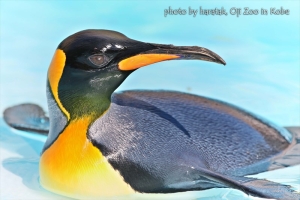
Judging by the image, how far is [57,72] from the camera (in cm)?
233

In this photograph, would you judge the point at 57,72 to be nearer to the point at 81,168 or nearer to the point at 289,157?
the point at 81,168

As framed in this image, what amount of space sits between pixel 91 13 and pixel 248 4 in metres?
1.40

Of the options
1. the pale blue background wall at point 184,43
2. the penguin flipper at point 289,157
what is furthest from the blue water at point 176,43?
the penguin flipper at point 289,157

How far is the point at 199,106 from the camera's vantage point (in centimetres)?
295

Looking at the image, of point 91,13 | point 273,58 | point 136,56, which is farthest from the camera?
point 91,13

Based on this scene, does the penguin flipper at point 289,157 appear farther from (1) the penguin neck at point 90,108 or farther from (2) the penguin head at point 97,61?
(1) the penguin neck at point 90,108

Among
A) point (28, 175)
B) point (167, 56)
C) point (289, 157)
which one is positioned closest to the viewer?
point (167, 56)

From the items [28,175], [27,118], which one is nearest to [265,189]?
[28,175]

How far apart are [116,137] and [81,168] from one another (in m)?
0.20

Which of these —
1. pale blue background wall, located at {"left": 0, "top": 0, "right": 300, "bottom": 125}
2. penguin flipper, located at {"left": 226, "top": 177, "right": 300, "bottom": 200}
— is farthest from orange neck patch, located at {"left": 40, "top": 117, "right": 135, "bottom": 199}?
pale blue background wall, located at {"left": 0, "top": 0, "right": 300, "bottom": 125}

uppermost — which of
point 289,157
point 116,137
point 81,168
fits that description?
point 116,137

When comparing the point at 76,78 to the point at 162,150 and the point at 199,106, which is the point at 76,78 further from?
the point at 199,106

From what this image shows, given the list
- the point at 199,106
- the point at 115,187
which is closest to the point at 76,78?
the point at 115,187

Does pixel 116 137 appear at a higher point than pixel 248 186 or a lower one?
higher
